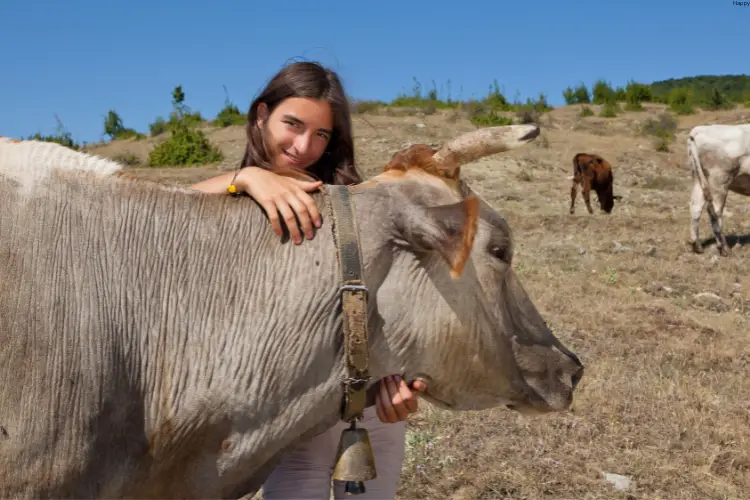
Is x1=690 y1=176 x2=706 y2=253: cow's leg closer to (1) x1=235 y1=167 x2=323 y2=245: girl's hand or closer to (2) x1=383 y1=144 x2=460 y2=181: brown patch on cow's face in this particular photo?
(2) x1=383 y1=144 x2=460 y2=181: brown patch on cow's face

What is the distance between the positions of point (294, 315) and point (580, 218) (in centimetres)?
1223

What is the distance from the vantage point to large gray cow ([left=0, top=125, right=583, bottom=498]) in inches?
63.4

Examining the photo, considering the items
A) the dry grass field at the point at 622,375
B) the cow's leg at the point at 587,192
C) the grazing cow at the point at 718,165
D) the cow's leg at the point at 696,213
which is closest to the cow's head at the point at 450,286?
the dry grass field at the point at 622,375

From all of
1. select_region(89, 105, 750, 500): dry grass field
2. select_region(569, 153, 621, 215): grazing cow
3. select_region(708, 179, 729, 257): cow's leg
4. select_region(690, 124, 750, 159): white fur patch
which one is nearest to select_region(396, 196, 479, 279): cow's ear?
select_region(89, 105, 750, 500): dry grass field

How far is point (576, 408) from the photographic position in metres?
5.01

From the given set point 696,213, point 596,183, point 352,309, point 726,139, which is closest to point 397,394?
point 352,309

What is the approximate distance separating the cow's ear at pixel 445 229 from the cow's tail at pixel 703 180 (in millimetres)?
10942

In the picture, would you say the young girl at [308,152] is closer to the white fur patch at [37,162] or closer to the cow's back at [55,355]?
the white fur patch at [37,162]

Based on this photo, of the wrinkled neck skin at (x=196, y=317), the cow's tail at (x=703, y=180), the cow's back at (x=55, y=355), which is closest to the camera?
the cow's back at (x=55, y=355)

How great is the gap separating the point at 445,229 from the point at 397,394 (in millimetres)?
484

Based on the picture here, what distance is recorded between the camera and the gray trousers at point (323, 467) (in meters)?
2.51

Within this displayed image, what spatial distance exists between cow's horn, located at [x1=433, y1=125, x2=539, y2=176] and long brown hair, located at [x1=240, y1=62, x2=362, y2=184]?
2.20 ft

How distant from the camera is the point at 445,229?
1879mm

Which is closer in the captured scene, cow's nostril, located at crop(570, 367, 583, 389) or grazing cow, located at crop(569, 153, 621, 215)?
cow's nostril, located at crop(570, 367, 583, 389)
